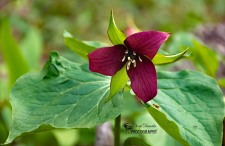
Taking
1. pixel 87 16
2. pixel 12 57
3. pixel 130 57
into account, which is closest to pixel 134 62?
pixel 130 57

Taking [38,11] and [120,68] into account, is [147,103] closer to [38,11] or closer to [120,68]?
[120,68]

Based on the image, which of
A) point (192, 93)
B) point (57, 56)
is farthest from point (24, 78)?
point (192, 93)

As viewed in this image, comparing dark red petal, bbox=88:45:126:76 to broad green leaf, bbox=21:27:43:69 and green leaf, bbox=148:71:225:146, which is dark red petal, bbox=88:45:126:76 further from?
broad green leaf, bbox=21:27:43:69

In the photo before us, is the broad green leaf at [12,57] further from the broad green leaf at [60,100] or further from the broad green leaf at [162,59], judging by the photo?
the broad green leaf at [162,59]

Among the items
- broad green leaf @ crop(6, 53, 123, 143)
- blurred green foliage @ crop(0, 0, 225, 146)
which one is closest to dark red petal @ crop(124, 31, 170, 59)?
broad green leaf @ crop(6, 53, 123, 143)

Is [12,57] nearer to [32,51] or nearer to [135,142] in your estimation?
[32,51]

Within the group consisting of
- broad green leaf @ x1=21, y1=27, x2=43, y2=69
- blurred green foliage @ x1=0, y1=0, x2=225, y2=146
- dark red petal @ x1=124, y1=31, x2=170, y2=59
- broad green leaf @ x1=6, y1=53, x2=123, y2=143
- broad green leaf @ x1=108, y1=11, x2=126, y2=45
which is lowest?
broad green leaf @ x1=6, y1=53, x2=123, y2=143

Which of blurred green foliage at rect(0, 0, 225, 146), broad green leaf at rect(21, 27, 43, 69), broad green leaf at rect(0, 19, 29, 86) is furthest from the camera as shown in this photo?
blurred green foliage at rect(0, 0, 225, 146)
